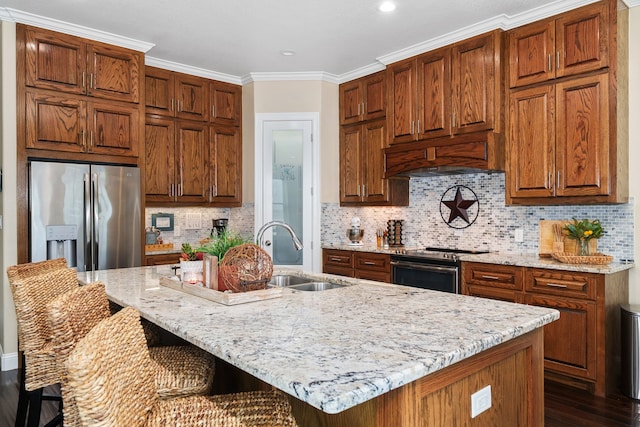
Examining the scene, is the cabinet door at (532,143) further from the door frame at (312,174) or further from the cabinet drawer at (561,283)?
the door frame at (312,174)

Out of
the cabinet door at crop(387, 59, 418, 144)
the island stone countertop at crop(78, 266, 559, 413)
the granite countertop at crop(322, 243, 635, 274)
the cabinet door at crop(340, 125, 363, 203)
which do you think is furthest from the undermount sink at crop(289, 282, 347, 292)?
the cabinet door at crop(340, 125, 363, 203)

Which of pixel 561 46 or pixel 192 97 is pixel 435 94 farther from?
pixel 192 97

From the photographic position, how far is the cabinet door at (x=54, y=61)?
3.53 m

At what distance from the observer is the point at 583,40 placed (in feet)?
10.6

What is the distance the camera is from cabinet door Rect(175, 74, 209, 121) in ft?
15.8

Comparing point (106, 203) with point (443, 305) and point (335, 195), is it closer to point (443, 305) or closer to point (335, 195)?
point (335, 195)

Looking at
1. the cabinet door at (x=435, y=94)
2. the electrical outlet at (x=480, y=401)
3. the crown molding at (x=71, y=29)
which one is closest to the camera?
the electrical outlet at (x=480, y=401)

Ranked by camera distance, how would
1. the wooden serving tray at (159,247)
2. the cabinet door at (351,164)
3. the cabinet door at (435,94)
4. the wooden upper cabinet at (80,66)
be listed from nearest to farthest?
1. the wooden upper cabinet at (80,66)
2. the cabinet door at (435,94)
3. the wooden serving tray at (159,247)
4. the cabinet door at (351,164)

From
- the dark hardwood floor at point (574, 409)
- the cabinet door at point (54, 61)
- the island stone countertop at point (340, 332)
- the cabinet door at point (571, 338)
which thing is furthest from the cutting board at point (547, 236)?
the cabinet door at point (54, 61)

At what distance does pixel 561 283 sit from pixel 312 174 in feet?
9.08

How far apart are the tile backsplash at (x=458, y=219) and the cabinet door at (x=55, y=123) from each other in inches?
53.2

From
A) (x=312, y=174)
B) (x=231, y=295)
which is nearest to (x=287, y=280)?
(x=231, y=295)

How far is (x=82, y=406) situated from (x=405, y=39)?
12.8 ft

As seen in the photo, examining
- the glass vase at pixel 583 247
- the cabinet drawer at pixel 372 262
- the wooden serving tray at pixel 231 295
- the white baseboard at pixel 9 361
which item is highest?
the glass vase at pixel 583 247
